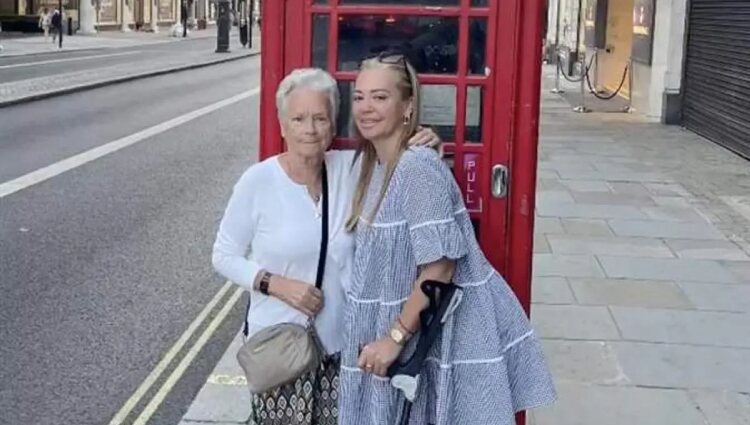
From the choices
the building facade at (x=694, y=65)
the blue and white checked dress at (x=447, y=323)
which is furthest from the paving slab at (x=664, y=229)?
the blue and white checked dress at (x=447, y=323)

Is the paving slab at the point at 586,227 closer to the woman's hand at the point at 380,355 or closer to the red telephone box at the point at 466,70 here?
the red telephone box at the point at 466,70


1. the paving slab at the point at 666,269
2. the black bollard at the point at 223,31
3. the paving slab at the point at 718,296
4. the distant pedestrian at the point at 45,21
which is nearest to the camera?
the paving slab at the point at 718,296

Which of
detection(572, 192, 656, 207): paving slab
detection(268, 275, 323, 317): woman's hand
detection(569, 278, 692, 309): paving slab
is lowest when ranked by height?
detection(569, 278, 692, 309): paving slab

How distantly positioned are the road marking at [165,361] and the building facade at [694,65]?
30.3 feet

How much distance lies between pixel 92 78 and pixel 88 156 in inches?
511

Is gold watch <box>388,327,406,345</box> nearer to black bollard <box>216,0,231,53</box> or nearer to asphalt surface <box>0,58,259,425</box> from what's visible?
asphalt surface <box>0,58,259,425</box>

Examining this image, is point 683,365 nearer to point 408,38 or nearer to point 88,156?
point 408,38

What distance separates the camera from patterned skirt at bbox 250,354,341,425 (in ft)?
10.8

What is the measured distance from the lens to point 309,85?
10.1 ft

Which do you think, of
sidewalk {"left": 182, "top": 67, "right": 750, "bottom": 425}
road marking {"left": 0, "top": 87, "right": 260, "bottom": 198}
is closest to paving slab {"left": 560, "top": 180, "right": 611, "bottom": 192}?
sidewalk {"left": 182, "top": 67, "right": 750, "bottom": 425}

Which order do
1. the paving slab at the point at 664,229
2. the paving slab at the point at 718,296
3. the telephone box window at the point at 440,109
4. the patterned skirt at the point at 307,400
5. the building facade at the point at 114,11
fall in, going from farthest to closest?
1. the building facade at the point at 114,11
2. the paving slab at the point at 664,229
3. the paving slab at the point at 718,296
4. the telephone box window at the point at 440,109
5. the patterned skirt at the point at 307,400

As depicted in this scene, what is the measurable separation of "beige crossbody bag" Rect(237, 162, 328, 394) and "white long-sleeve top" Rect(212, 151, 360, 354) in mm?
18

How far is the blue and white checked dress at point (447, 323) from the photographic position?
9.30ft

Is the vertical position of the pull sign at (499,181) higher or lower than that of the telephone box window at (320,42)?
lower
